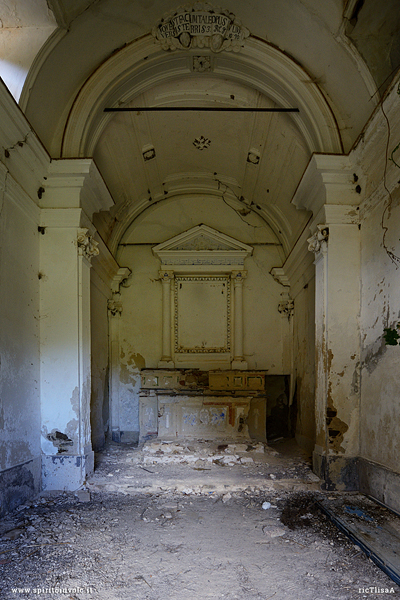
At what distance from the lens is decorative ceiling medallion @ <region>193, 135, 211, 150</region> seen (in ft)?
23.5

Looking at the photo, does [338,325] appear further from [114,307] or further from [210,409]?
[114,307]

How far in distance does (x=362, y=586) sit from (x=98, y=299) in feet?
19.7

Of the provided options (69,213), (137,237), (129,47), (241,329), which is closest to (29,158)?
(69,213)

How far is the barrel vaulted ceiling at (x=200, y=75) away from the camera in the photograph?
436cm

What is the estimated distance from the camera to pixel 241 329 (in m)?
8.66

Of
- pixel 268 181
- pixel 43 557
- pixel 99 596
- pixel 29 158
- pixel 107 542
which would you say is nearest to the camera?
pixel 99 596

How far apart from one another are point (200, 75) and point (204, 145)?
5.41ft

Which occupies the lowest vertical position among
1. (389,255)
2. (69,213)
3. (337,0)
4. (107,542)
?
(107,542)

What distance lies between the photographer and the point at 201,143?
729 cm

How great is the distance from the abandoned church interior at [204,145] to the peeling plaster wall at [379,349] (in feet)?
0.08

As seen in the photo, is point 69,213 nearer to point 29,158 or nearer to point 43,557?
point 29,158

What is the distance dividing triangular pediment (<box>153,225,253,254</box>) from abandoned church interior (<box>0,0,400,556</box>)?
5.44 ft

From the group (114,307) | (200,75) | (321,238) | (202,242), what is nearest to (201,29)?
(200,75)

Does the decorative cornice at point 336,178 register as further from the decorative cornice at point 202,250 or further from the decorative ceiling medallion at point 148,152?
the decorative cornice at point 202,250
